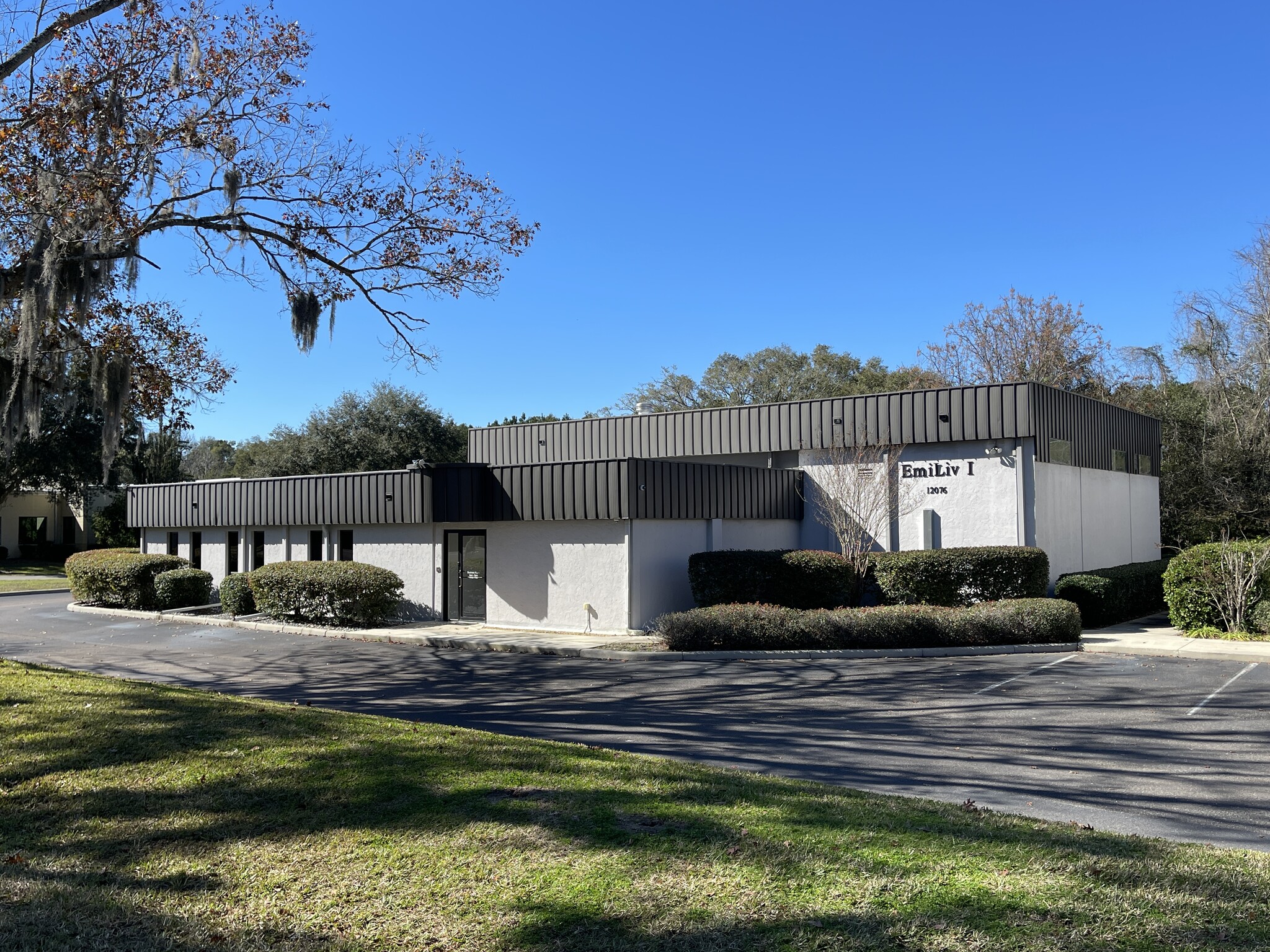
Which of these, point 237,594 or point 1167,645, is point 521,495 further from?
point 1167,645

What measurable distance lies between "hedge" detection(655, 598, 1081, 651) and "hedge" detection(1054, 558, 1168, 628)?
235 cm

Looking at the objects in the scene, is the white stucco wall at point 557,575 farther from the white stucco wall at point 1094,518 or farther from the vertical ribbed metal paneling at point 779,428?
the white stucco wall at point 1094,518

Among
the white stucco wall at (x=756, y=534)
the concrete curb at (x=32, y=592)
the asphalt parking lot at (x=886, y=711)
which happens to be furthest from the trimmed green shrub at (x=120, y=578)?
the white stucco wall at (x=756, y=534)

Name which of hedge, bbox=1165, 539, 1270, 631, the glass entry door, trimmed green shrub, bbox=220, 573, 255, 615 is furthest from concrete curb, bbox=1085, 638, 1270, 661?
trimmed green shrub, bbox=220, 573, 255, 615

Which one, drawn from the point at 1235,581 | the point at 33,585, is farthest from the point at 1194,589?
the point at 33,585

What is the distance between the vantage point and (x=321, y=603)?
21.7m

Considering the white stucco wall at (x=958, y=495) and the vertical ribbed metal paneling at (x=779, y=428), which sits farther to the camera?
the vertical ribbed metal paneling at (x=779, y=428)

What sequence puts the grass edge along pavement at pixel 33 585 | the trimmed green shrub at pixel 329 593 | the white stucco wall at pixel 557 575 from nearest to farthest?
the white stucco wall at pixel 557 575 → the trimmed green shrub at pixel 329 593 → the grass edge along pavement at pixel 33 585

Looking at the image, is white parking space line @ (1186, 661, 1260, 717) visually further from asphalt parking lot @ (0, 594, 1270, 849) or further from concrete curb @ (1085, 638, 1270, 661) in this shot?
concrete curb @ (1085, 638, 1270, 661)

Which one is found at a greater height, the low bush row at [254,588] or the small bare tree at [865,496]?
the small bare tree at [865,496]

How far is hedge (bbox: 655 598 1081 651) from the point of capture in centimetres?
1620

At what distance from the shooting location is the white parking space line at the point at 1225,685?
423 inches

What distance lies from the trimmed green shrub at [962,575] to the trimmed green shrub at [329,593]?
11027mm

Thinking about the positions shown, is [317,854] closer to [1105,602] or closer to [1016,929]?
[1016,929]
